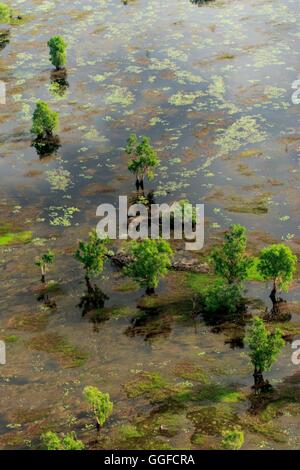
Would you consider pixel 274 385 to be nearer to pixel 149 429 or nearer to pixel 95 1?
pixel 149 429

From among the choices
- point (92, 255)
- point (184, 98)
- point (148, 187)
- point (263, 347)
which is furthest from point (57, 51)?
point (263, 347)

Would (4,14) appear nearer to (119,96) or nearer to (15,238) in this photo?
(119,96)

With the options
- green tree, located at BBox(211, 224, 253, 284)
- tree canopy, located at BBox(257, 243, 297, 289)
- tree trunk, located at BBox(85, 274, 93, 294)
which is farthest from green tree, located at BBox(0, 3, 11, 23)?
tree canopy, located at BBox(257, 243, 297, 289)

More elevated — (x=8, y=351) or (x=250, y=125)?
(x=250, y=125)

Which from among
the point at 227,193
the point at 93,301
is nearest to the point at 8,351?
the point at 93,301

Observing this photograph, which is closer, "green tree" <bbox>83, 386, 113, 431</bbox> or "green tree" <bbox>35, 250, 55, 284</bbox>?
"green tree" <bbox>83, 386, 113, 431</bbox>

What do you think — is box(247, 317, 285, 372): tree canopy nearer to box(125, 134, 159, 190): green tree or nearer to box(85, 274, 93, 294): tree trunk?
box(85, 274, 93, 294): tree trunk
